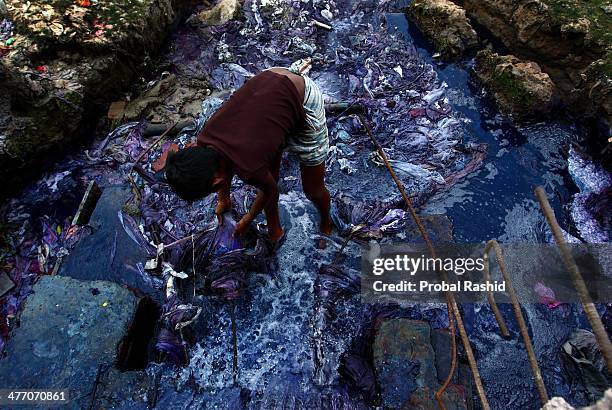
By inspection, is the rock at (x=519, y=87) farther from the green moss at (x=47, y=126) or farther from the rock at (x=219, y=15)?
the green moss at (x=47, y=126)

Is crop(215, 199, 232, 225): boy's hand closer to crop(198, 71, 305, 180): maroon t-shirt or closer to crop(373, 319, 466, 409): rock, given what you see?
crop(198, 71, 305, 180): maroon t-shirt

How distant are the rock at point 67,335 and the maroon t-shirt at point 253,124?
1.60 m

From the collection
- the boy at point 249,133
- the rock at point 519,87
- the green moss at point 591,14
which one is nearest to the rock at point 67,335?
the boy at point 249,133

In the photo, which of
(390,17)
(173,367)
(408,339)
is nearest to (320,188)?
(408,339)

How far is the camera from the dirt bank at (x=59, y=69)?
4.05m

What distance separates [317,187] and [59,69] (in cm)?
376

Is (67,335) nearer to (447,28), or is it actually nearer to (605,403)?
(605,403)

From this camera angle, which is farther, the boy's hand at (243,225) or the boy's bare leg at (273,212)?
the boy's hand at (243,225)

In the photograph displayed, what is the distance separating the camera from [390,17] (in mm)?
6617

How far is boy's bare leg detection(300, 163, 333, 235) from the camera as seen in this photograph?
9.65ft

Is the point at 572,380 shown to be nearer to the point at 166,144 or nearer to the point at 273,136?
the point at 273,136

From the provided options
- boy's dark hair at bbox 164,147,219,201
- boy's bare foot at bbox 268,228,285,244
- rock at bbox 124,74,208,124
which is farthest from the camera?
rock at bbox 124,74,208,124

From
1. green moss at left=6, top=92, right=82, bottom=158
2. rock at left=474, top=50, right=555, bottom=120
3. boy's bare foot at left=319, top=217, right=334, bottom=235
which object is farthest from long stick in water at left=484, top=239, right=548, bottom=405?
green moss at left=6, top=92, right=82, bottom=158

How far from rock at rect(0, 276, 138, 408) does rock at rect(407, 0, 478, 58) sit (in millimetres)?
5384
